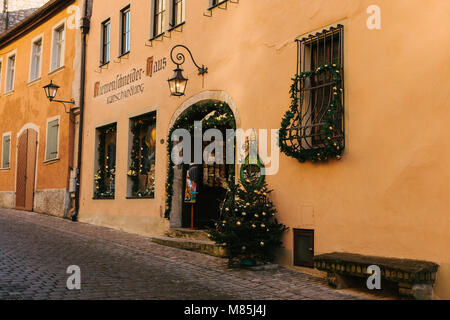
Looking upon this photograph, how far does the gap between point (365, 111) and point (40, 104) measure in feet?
45.3

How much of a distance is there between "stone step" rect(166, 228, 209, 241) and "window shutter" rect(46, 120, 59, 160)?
23.0 feet

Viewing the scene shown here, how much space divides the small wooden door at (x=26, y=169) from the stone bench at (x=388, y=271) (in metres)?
13.6

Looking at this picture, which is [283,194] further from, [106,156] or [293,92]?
[106,156]

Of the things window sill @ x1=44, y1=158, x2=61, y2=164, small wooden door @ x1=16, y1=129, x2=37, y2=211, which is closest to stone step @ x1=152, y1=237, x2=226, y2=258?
window sill @ x1=44, y1=158, x2=61, y2=164

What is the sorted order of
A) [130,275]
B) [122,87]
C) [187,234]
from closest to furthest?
[130,275]
[187,234]
[122,87]

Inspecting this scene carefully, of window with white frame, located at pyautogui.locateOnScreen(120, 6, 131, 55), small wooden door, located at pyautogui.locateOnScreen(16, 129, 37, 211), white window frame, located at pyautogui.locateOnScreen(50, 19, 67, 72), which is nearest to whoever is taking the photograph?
window with white frame, located at pyautogui.locateOnScreen(120, 6, 131, 55)

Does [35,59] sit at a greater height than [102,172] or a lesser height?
greater

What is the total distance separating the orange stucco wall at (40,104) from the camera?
16188 mm

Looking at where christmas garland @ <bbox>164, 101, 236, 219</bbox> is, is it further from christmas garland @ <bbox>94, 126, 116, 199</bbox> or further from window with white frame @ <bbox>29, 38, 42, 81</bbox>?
window with white frame @ <bbox>29, 38, 42, 81</bbox>

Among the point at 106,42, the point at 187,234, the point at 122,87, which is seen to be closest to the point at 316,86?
the point at 187,234

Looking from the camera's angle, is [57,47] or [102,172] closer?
[102,172]

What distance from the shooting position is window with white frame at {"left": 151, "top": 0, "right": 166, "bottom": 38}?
1231 centimetres

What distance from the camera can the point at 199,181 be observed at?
1170 cm

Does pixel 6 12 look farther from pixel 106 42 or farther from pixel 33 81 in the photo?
pixel 106 42
